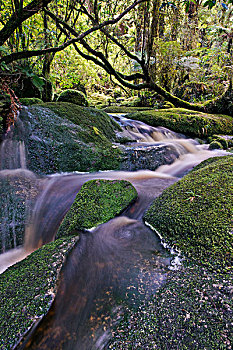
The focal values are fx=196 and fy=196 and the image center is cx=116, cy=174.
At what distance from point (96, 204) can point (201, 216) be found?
1.33 metres

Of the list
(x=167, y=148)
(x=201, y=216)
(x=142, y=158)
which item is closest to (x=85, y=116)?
(x=142, y=158)

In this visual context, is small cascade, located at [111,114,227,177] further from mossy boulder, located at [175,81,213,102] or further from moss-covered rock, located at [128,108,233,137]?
mossy boulder, located at [175,81,213,102]

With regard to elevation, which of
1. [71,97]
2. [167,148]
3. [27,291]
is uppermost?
[71,97]

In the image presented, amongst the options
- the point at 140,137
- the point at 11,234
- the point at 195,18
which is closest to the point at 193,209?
the point at 11,234

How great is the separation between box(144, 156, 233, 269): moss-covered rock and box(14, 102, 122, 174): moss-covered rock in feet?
6.99

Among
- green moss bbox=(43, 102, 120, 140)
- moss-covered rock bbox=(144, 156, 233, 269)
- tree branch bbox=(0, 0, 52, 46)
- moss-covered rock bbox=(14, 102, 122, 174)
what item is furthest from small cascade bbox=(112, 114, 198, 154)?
tree branch bbox=(0, 0, 52, 46)

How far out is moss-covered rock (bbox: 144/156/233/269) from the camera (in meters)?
1.78

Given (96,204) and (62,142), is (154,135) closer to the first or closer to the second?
(62,142)

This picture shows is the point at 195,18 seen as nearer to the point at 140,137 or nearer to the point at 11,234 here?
the point at 140,137

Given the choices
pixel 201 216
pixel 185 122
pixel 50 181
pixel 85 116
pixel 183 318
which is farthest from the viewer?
pixel 185 122

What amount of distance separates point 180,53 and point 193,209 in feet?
34.4

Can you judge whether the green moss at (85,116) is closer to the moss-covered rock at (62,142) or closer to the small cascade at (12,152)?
the moss-covered rock at (62,142)

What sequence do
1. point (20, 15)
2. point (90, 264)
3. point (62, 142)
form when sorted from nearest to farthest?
point (90, 264), point (20, 15), point (62, 142)

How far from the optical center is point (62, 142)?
423cm
